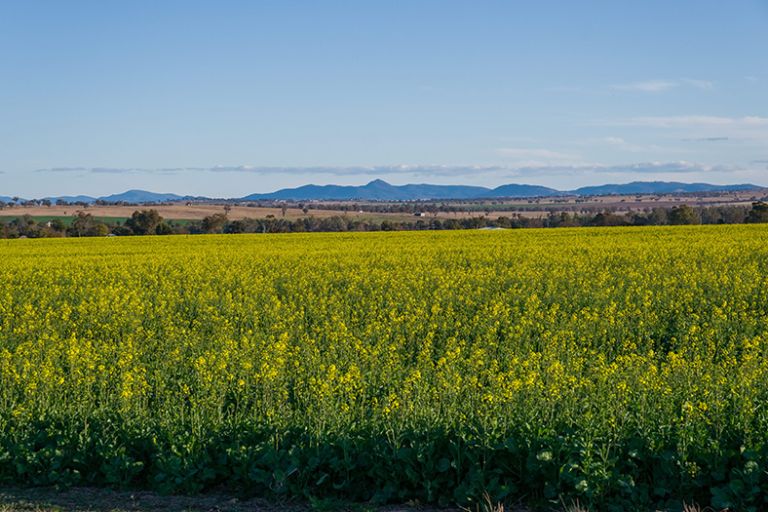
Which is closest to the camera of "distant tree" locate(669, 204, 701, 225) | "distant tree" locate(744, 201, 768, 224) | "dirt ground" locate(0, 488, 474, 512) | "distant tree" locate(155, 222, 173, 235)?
"dirt ground" locate(0, 488, 474, 512)

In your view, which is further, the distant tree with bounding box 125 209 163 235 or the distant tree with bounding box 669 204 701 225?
the distant tree with bounding box 669 204 701 225

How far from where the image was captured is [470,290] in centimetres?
1933

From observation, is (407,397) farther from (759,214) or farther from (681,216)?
(681,216)

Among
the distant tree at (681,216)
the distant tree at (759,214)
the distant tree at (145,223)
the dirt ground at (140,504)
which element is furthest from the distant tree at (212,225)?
the dirt ground at (140,504)

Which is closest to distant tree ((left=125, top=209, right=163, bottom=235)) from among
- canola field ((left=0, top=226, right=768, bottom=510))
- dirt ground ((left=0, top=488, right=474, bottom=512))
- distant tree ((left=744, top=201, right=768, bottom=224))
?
distant tree ((left=744, top=201, right=768, bottom=224))

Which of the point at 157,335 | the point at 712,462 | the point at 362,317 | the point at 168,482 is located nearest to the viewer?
the point at 712,462

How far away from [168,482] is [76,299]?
46.1 feet

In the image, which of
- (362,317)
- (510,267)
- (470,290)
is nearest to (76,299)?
(362,317)

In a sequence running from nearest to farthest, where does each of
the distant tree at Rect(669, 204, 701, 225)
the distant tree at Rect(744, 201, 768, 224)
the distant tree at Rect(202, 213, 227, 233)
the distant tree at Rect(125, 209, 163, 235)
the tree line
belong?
the distant tree at Rect(744, 201, 768, 224) < the tree line < the distant tree at Rect(125, 209, 163, 235) < the distant tree at Rect(669, 204, 701, 225) < the distant tree at Rect(202, 213, 227, 233)

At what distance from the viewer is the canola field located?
7.08m

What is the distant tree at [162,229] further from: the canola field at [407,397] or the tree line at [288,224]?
the canola field at [407,397]

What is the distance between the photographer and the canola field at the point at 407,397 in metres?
7.08

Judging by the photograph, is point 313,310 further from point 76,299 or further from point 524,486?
point 524,486

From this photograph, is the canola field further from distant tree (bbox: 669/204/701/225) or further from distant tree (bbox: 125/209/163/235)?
distant tree (bbox: 669/204/701/225)
